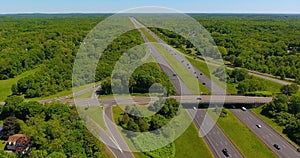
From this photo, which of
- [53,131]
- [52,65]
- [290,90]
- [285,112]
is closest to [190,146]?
[53,131]

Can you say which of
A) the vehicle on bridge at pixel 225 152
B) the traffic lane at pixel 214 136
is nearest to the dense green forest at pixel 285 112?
the traffic lane at pixel 214 136

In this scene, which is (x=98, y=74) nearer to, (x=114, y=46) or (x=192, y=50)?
(x=114, y=46)

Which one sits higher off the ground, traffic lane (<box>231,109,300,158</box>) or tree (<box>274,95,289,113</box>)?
tree (<box>274,95,289,113</box>)

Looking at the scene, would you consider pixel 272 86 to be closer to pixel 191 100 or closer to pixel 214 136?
pixel 191 100

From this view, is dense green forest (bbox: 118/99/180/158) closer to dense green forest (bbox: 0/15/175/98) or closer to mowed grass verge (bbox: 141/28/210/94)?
dense green forest (bbox: 0/15/175/98)

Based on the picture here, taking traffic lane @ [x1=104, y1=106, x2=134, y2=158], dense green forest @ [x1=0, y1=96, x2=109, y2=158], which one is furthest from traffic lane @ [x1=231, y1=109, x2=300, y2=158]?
dense green forest @ [x1=0, y1=96, x2=109, y2=158]

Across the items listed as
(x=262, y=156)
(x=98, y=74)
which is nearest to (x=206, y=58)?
(x=98, y=74)

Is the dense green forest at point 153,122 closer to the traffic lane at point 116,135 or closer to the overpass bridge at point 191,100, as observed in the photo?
the traffic lane at point 116,135
